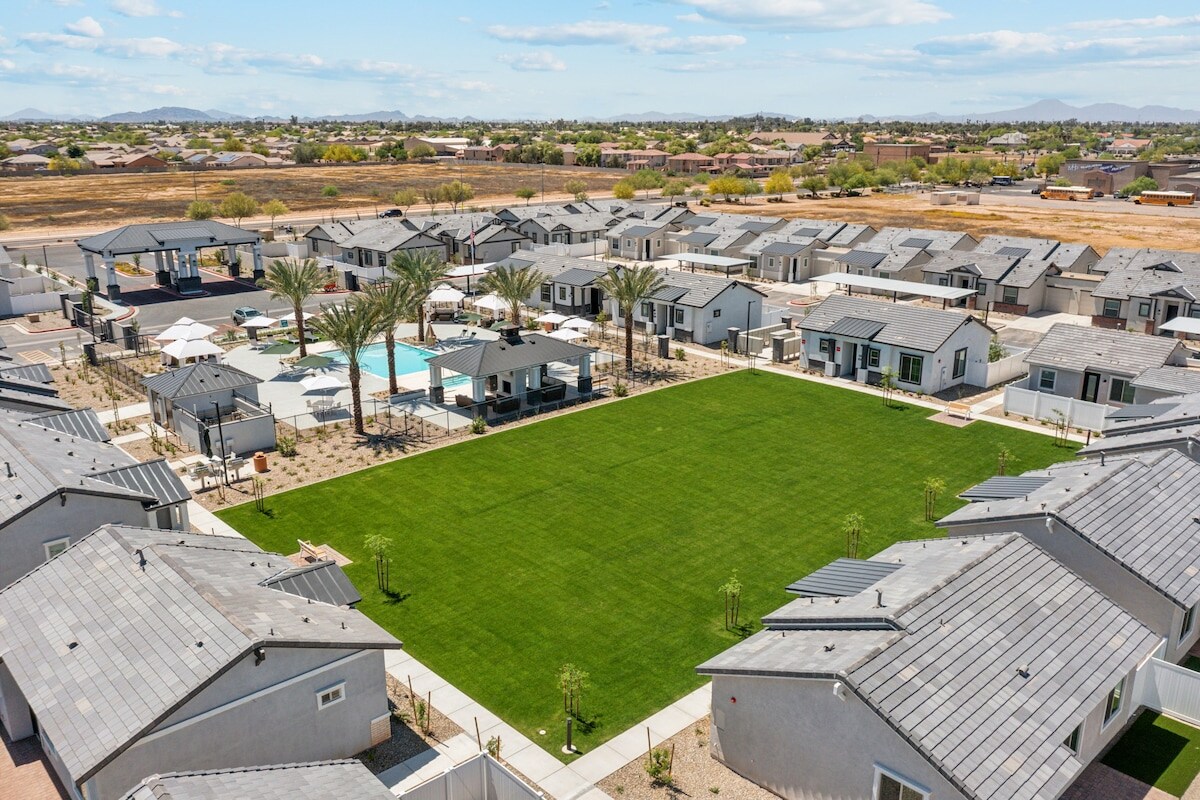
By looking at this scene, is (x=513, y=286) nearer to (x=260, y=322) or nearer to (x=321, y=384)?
(x=260, y=322)

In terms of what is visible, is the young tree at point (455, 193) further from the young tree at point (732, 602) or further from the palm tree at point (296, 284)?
the young tree at point (732, 602)

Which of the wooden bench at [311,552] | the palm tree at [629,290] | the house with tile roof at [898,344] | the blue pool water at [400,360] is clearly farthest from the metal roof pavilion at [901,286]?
the wooden bench at [311,552]

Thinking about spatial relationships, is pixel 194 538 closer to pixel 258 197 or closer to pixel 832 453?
pixel 832 453

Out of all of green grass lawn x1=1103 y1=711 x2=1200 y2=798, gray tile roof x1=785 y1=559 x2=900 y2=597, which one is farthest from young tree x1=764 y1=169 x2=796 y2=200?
green grass lawn x1=1103 y1=711 x2=1200 y2=798

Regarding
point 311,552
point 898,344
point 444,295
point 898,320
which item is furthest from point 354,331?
point 898,320

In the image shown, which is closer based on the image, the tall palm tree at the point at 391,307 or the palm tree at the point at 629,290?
the tall palm tree at the point at 391,307

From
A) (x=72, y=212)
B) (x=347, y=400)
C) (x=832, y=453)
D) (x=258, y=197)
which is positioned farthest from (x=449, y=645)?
(x=258, y=197)
